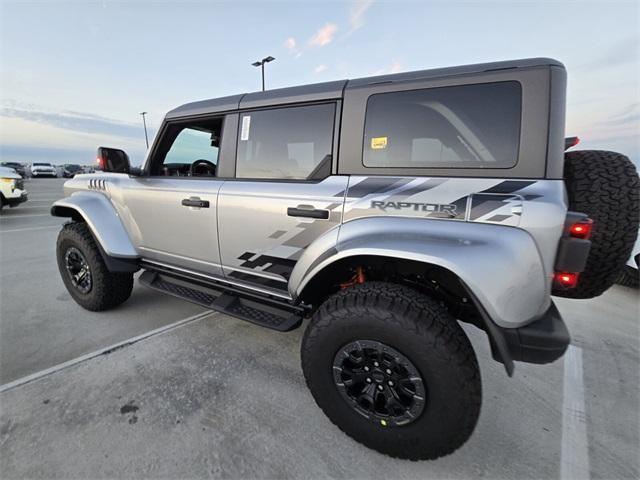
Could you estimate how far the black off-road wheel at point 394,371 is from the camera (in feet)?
4.65

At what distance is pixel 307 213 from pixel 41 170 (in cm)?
4122

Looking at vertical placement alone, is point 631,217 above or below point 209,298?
above

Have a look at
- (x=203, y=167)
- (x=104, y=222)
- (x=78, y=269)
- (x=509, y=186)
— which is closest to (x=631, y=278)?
(x=509, y=186)

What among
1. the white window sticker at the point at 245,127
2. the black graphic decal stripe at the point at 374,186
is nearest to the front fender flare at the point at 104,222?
the white window sticker at the point at 245,127

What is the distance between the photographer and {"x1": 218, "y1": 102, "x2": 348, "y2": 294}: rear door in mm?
1829

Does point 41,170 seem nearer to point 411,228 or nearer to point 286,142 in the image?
point 286,142

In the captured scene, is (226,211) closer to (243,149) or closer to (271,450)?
(243,149)

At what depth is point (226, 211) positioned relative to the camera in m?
2.16

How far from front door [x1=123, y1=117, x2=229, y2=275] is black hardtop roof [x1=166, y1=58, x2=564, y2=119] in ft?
0.38

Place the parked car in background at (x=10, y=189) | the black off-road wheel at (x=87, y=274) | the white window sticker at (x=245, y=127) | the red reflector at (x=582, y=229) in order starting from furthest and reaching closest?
the parked car in background at (x=10, y=189) < the black off-road wheel at (x=87, y=274) < the white window sticker at (x=245, y=127) < the red reflector at (x=582, y=229)

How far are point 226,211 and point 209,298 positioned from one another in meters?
0.78

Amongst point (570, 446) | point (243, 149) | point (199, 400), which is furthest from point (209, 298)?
point (570, 446)

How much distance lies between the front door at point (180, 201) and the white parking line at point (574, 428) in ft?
8.04

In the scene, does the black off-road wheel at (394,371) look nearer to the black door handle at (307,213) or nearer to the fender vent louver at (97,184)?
the black door handle at (307,213)
